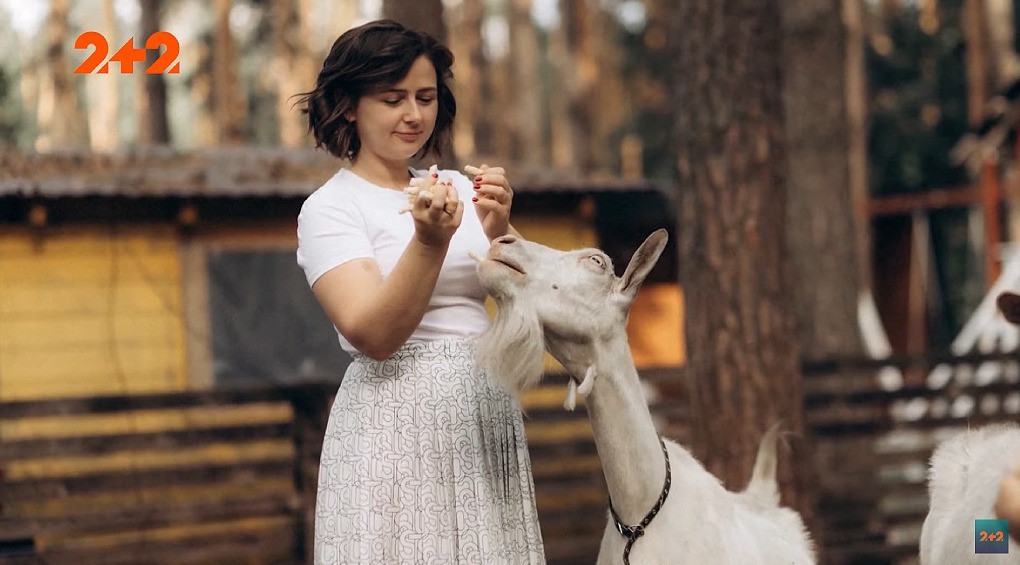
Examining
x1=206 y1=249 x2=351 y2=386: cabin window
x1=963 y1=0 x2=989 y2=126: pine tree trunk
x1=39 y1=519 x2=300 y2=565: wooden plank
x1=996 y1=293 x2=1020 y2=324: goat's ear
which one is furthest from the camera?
x1=963 y1=0 x2=989 y2=126: pine tree trunk

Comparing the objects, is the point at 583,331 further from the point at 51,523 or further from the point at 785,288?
the point at 51,523

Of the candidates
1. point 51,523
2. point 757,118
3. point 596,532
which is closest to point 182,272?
point 51,523

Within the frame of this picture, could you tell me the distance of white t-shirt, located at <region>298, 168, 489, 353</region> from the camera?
2.92m

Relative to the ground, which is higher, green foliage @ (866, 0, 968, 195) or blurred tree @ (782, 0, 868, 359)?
green foliage @ (866, 0, 968, 195)

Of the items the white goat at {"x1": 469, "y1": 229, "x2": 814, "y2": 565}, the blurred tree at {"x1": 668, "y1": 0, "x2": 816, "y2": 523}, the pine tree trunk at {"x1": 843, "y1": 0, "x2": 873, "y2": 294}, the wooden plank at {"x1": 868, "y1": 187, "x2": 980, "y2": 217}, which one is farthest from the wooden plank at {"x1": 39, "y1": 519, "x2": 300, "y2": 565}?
the wooden plank at {"x1": 868, "y1": 187, "x2": 980, "y2": 217}

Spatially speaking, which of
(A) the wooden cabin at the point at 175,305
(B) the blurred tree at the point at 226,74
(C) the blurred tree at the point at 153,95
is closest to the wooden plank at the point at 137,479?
(A) the wooden cabin at the point at 175,305

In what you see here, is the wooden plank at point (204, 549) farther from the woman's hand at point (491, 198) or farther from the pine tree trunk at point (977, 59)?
the pine tree trunk at point (977, 59)

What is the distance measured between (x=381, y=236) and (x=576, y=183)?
8.38 m

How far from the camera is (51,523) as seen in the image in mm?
7871

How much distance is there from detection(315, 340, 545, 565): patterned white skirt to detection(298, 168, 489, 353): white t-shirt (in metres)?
0.06

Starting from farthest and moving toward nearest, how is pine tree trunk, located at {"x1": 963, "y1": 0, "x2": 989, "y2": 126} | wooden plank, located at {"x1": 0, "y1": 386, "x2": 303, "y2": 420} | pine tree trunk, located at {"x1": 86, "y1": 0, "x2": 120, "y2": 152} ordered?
pine tree trunk, located at {"x1": 86, "y1": 0, "x2": 120, "y2": 152}
pine tree trunk, located at {"x1": 963, "y1": 0, "x2": 989, "y2": 126}
wooden plank, located at {"x1": 0, "y1": 386, "x2": 303, "y2": 420}

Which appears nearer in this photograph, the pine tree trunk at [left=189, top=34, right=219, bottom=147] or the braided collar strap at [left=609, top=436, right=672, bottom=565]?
the braided collar strap at [left=609, top=436, right=672, bottom=565]

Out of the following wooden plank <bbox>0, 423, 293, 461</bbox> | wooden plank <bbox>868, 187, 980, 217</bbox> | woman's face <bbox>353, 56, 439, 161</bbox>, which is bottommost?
wooden plank <bbox>0, 423, 293, 461</bbox>

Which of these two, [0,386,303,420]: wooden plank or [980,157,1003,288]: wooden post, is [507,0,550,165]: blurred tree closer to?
[980,157,1003,288]: wooden post
